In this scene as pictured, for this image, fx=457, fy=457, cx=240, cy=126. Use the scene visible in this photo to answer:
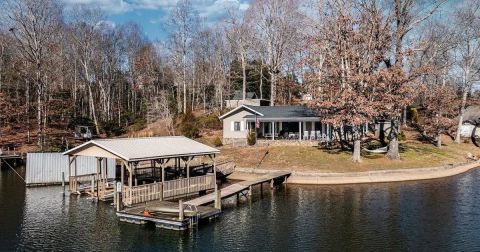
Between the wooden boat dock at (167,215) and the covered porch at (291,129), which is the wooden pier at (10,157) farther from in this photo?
the wooden boat dock at (167,215)

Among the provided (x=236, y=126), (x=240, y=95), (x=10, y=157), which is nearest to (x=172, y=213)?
(x=10, y=157)

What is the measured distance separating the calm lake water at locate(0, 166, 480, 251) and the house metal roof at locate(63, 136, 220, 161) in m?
3.71

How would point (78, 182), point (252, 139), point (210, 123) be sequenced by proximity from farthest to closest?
point (210, 123)
point (252, 139)
point (78, 182)

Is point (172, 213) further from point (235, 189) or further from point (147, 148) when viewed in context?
point (235, 189)

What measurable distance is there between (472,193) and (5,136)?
52.8m

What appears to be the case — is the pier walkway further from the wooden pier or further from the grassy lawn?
the wooden pier

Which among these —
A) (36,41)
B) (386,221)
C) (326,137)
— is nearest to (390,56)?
(326,137)

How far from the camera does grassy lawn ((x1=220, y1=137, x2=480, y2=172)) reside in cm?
4242

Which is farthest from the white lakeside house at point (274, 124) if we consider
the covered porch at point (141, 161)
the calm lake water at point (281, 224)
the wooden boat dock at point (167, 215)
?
the wooden boat dock at point (167, 215)

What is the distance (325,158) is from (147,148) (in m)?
20.5

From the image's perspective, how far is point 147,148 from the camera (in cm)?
3053

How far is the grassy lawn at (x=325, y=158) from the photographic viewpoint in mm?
42416

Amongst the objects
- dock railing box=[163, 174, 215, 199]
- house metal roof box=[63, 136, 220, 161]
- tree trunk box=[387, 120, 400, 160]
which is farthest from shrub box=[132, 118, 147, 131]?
dock railing box=[163, 174, 215, 199]

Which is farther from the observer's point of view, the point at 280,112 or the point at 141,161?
the point at 280,112
